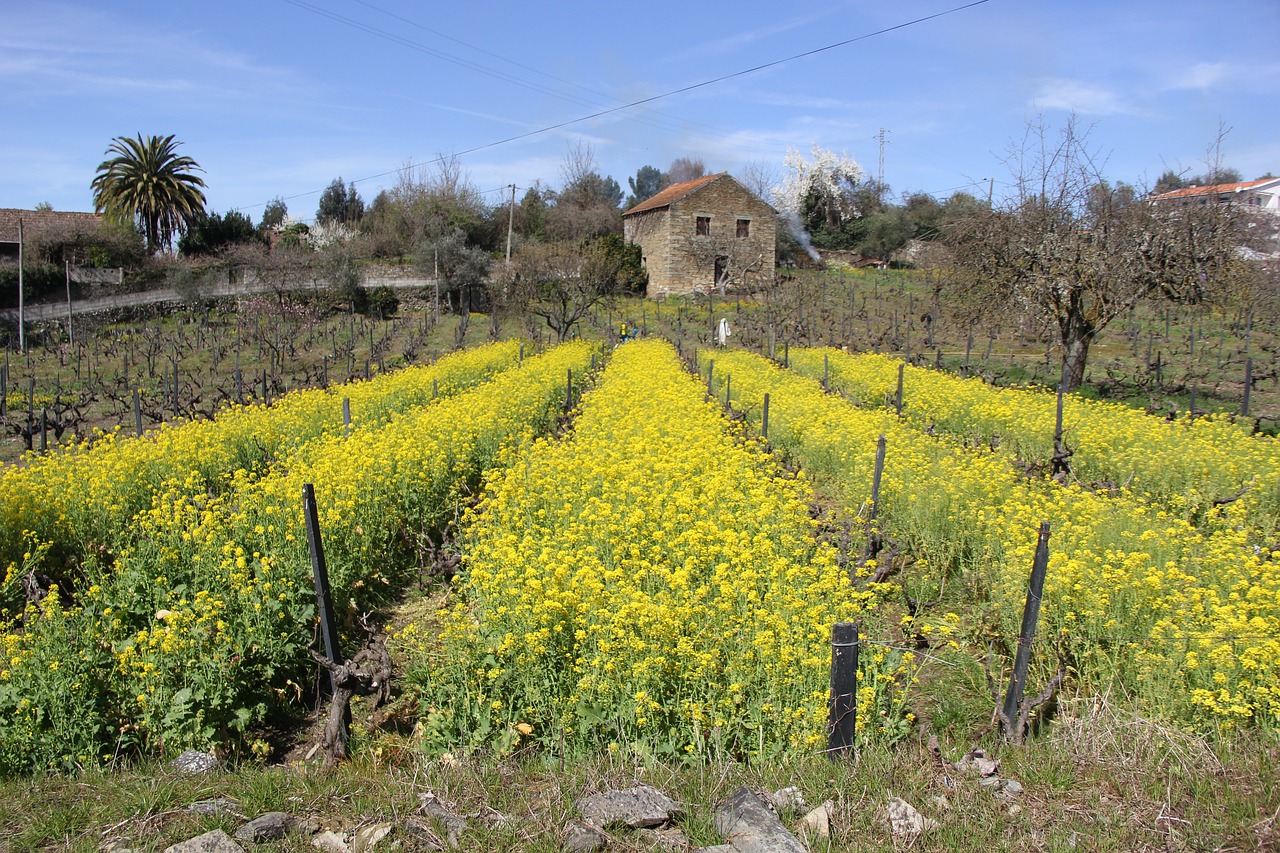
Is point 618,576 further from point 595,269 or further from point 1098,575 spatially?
point 595,269

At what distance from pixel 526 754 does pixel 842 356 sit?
19831mm

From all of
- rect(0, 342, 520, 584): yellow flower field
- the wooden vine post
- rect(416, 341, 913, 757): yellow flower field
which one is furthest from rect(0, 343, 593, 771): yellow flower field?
the wooden vine post

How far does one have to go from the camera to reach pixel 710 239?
48.1 m

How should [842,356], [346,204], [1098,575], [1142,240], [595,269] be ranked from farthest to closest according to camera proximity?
1. [346,204]
2. [595,269]
3. [842,356]
4. [1142,240]
5. [1098,575]

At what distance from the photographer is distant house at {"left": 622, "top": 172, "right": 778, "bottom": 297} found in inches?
1879

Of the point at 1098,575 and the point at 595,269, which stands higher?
the point at 595,269

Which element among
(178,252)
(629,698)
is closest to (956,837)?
(629,698)

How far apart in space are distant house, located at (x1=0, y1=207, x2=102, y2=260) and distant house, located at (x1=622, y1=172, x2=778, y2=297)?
99.1 ft

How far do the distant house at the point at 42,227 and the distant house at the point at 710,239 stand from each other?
99.1ft

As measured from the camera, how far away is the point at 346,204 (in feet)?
221

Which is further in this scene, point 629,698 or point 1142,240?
point 1142,240

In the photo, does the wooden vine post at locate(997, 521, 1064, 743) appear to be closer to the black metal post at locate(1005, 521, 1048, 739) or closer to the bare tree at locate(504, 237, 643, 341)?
the black metal post at locate(1005, 521, 1048, 739)

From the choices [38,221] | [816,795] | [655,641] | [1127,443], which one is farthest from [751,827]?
[38,221]

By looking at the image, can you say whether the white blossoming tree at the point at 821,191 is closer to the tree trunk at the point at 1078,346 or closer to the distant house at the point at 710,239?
the distant house at the point at 710,239
